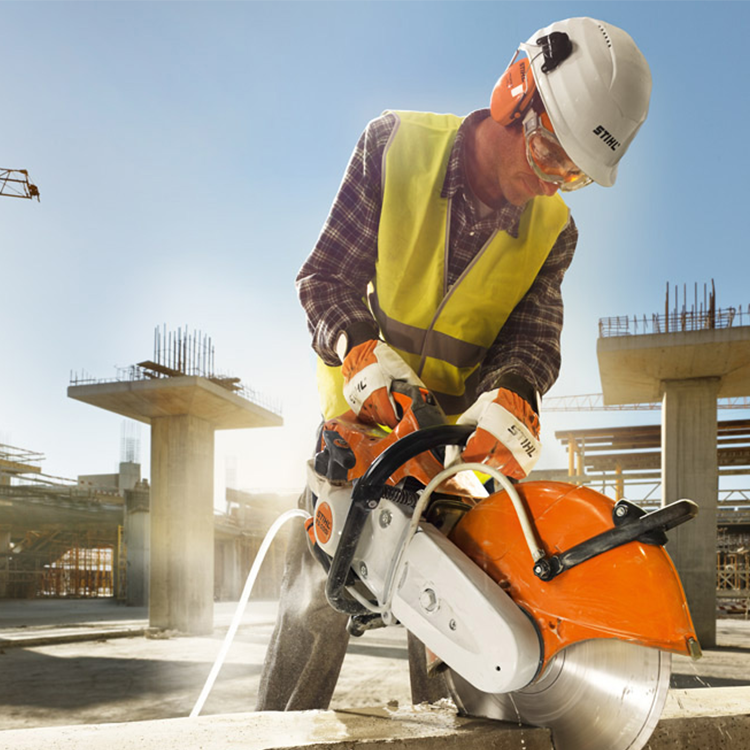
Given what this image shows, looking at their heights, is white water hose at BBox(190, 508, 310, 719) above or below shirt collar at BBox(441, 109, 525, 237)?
below

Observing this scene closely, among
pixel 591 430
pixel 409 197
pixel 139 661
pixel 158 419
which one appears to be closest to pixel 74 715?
pixel 139 661

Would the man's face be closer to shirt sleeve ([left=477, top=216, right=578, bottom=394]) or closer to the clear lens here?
the clear lens

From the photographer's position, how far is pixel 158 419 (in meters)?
13.9

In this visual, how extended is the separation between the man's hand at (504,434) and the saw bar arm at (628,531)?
1.00 ft

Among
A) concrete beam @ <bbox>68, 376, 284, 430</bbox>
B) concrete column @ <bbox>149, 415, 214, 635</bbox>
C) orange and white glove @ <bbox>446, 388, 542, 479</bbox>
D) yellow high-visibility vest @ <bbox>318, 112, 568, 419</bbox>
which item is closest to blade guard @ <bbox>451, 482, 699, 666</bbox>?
orange and white glove @ <bbox>446, 388, 542, 479</bbox>

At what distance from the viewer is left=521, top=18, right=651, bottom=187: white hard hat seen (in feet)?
5.93

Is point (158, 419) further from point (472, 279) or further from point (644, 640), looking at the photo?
point (644, 640)

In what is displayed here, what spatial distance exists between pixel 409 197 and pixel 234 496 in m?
29.0

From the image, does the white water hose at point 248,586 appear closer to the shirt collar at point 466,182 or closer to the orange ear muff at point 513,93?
the shirt collar at point 466,182

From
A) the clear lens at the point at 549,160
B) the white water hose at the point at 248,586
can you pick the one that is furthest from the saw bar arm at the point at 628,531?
the clear lens at the point at 549,160

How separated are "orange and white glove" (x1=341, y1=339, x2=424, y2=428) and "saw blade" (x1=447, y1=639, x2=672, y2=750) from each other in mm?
635

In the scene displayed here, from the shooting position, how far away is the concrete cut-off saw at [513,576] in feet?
4.13

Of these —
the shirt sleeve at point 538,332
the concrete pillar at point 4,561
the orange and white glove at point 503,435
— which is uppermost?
the shirt sleeve at point 538,332

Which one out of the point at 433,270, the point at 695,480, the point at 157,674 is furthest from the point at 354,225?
the point at 695,480
